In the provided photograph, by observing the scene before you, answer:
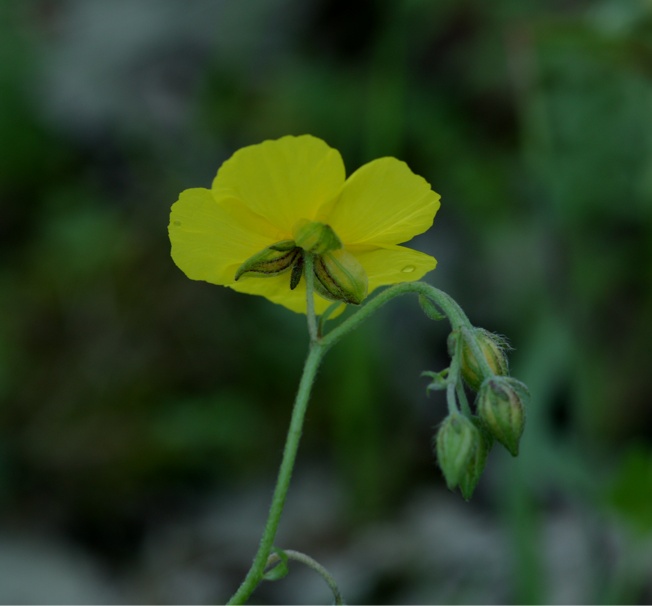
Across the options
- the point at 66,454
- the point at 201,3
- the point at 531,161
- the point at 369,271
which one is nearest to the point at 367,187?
the point at 369,271

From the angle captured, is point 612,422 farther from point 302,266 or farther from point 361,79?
point 302,266

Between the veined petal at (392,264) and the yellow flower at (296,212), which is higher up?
the yellow flower at (296,212)

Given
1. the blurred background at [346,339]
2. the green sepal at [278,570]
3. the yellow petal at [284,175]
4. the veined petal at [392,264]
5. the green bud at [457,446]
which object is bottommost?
the blurred background at [346,339]

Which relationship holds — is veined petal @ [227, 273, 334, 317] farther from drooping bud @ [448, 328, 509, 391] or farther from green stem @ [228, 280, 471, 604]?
drooping bud @ [448, 328, 509, 391]

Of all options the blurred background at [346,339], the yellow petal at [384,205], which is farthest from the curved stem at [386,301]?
the blurred background at [346,339]

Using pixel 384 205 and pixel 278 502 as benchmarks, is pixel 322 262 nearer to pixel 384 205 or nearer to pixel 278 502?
pixel 384 205

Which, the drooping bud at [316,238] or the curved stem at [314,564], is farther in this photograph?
the drooping bud at [316,238]

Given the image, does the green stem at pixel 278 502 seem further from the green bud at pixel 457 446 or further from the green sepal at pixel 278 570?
the green bud at pixel 457 446
